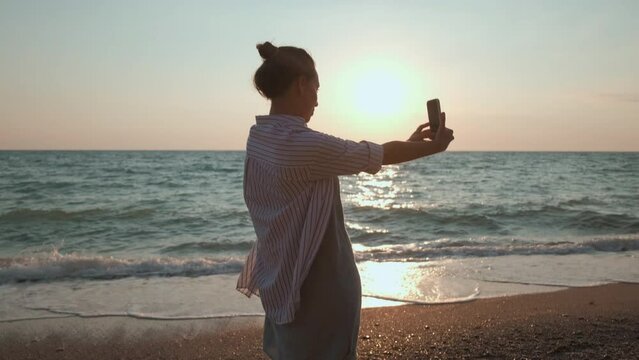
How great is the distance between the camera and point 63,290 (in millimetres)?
7164

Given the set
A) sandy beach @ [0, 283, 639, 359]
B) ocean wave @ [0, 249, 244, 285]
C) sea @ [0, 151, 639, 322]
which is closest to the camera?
sandy beach @ [0, 283, 639, 359]

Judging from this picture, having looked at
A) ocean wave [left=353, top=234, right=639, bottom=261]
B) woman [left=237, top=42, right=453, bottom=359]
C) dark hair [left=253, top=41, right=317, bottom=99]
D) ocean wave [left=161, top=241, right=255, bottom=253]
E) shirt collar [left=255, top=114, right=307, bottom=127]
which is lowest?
ocean wave [left=353, top=234, right=639, bottom=261]

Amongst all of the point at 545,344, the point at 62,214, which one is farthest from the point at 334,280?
the point at 62,214

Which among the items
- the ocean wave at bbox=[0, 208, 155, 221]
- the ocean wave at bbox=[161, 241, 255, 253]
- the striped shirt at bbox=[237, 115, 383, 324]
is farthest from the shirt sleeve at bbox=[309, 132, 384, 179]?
the ocean wave at bbox=[0, 208, 155, 221]

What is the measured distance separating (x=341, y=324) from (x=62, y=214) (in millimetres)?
15564

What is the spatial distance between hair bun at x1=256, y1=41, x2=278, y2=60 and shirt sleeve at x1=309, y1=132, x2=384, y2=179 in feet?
0.99

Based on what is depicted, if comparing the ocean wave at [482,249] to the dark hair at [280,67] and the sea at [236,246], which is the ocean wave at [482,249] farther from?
the dark hair at [280,67]

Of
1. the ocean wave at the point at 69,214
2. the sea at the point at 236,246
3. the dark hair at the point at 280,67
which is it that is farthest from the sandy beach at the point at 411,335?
the ocean wave at the point at 69,214

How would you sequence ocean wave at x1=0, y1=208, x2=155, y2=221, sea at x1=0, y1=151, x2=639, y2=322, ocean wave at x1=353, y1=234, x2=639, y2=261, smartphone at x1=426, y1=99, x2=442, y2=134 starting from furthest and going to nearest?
ocean wave at x1=0, y1=208, x2=155, y2=221, ocean wave at x1=353, y1=234, x2=639, y2=261, sea at x1=0, y1=151, x2=639, y2=322, smartphone at x1=426, y1=99, x2=442, y2=134

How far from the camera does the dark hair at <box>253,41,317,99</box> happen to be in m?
1.82

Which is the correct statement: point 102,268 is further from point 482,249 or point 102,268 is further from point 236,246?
point 482,249

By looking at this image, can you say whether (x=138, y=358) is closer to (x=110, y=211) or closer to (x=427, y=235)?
(x=427, y=235)

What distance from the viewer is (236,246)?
1123 centimetres

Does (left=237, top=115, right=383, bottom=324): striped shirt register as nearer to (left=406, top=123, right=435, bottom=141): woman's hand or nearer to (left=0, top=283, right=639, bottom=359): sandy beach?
(left=406, top=123, right=435, bottom=141): woman's hand
